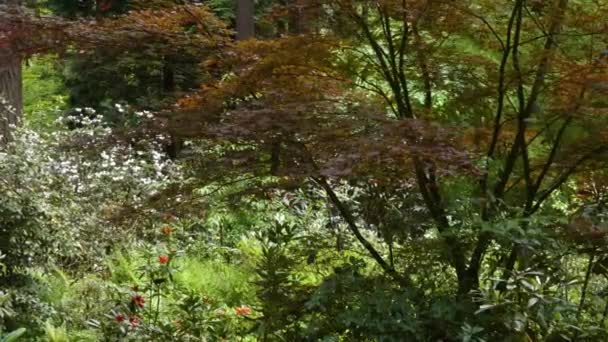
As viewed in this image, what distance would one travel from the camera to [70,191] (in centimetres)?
649

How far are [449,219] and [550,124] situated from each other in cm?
64

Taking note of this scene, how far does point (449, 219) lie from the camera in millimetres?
3309

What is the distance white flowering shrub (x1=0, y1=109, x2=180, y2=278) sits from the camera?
423 cm

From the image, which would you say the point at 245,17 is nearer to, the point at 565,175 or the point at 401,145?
the point at 565,175

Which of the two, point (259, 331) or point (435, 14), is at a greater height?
point (435, 14)

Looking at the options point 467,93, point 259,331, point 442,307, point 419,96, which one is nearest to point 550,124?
point 467,93

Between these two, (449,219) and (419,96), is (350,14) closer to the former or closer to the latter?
(419,96)

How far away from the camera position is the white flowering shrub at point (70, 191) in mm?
4227

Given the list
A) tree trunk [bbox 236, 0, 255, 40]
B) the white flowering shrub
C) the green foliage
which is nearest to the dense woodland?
the white flowering shrub

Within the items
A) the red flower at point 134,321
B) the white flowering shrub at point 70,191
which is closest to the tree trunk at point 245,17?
the white flowering shrub at point 70,191

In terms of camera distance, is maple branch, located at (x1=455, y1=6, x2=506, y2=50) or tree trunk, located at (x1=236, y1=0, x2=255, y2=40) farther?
tree trunk, located at (x1=236, y1=0, x2=255, y2=40)

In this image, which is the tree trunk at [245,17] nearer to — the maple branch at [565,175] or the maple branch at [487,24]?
the maple branch at [487,24]

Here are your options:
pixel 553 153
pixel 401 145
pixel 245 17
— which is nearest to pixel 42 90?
pixel 245 17

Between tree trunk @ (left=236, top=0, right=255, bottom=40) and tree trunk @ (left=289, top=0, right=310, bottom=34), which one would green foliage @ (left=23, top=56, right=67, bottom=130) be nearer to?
tree trunk @ (left=236, top=0, right=255, bottom=40)
